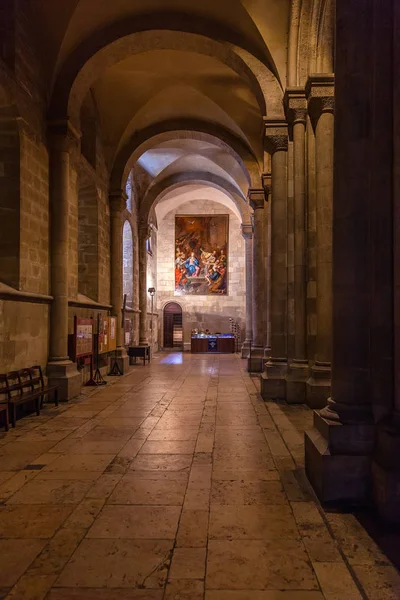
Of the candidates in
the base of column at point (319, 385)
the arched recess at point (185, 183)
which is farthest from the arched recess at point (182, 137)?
the base of column at point (319, 385)

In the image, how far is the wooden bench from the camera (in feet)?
22.4

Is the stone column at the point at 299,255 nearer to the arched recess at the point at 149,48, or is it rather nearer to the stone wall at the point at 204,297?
the arched recess at the point at 149,48

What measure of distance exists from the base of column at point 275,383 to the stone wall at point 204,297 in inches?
721

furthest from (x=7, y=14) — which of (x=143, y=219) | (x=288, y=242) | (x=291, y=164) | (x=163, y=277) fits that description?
(x=163, y=277)

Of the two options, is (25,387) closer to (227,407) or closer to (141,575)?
(227,407)

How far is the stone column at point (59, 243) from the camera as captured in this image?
9.23 metres

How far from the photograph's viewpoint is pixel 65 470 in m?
4.71

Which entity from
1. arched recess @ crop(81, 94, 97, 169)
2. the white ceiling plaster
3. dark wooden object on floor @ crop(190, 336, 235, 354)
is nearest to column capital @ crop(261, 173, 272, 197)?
arched recess @ crop(81, 94, 97, 169)

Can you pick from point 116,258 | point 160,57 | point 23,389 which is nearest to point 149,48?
point 160,57

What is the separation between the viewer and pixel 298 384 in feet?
27.3

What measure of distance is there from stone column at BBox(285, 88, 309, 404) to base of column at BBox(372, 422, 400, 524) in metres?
4.67

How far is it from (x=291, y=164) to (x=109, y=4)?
474 cm

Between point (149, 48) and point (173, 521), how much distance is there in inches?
387

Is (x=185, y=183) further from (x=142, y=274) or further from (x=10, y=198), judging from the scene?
(x=10, y=198)
